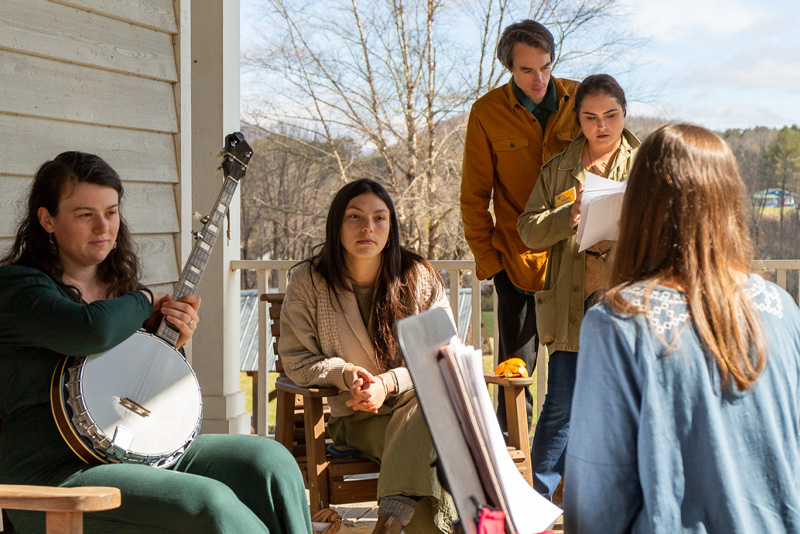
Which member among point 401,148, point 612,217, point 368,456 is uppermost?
point 401,148

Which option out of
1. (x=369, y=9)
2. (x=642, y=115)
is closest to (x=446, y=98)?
(x=369, y=9)

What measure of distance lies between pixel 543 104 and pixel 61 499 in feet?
7.09

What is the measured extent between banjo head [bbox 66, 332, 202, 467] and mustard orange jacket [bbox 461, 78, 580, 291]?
134 centimetres

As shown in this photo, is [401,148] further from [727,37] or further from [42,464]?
[42,464]

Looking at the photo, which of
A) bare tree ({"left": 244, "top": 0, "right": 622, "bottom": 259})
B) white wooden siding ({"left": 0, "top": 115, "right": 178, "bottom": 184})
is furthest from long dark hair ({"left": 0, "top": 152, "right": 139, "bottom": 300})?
bare tree ({"left": 244, "top": 0, "right": 622, "bottom": 259})

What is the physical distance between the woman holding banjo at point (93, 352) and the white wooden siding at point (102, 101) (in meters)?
0.45

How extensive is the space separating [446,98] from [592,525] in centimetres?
936

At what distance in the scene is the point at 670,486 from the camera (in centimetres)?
111

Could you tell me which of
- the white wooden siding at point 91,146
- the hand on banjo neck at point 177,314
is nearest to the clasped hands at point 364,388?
the hand on banjo neck at point 177,314

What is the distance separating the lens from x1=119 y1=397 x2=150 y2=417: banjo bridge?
181cm

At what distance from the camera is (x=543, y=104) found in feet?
9.57

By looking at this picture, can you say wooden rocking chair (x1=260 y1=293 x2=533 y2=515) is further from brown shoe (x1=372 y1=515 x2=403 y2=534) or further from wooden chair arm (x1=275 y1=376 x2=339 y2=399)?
brown shoe (x1=372 y1=515 x2=403 y2=534)

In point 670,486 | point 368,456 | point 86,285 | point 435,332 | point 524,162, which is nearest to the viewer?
point 670,486

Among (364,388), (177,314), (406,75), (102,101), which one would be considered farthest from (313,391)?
(406,75)
